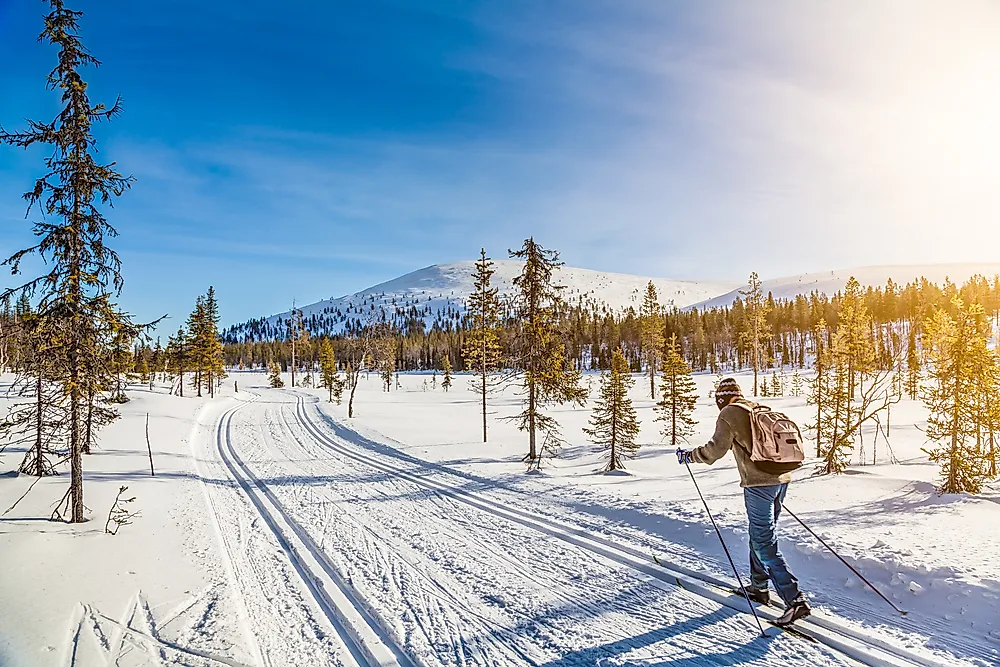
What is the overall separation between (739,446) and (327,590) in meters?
5.58

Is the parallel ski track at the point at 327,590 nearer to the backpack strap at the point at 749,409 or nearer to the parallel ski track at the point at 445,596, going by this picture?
the parallel ski track at the point at 445,596

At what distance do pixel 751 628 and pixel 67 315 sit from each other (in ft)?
46.0

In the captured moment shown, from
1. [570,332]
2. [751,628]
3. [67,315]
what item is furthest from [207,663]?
[570,332]

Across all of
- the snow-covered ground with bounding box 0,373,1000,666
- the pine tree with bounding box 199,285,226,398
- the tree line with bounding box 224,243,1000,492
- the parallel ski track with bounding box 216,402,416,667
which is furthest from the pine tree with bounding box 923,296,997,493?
the pine tree with bounding box 199,285,226,398

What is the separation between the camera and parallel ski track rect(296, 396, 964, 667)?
4676mm

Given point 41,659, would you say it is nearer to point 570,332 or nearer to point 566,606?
point 566,606

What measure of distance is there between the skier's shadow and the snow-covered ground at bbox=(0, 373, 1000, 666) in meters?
0.02

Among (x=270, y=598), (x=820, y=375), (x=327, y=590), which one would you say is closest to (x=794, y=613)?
(x=327, y=590)

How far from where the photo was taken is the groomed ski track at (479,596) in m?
5.07

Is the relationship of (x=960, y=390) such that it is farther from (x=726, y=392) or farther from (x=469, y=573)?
(x=469, y=573)

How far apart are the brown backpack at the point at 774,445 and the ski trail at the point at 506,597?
65.3 inches

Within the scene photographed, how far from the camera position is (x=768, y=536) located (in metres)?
5.67

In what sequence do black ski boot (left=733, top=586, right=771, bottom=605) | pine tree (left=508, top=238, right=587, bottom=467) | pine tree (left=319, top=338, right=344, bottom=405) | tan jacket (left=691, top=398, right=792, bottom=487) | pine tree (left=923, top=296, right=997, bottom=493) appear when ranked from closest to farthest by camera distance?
→ 1. tan jacket (left=691, top=398, right=792, bottom=487)
2. black ski boot (left=733, top=586, right=771, bottom=605)
3. pine tree (left=923, top=296, right=997, bottom=493)
4. pine tree (left=508, top=238, right=587, bottom=467)
5. pine tree (left=319, top=338, right=344, bottom=405)

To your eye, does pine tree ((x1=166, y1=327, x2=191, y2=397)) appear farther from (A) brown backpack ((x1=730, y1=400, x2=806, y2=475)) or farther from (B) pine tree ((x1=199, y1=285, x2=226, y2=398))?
(A) brown backpack ((x1=730, y1=400, x2=806, y2=475))
